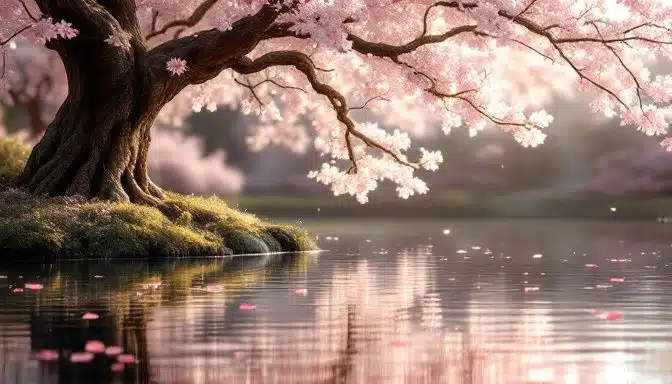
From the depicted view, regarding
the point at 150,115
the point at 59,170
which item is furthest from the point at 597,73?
the point at 59,170

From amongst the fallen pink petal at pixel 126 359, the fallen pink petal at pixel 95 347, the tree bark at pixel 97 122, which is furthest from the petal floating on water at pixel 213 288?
the tree bark at pixel 97 122

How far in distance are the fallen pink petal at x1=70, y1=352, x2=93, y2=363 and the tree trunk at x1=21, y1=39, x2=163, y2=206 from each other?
53.6 ft

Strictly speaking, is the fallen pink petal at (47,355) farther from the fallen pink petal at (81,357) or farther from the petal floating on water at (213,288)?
the petal floating on water at (213,288)

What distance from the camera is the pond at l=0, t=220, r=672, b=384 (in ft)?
28.2

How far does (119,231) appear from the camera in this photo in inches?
928

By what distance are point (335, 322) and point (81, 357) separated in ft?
10.7

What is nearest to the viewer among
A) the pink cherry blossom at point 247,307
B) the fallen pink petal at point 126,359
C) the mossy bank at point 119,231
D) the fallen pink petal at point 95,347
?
the fallen pink petal at point 126,359

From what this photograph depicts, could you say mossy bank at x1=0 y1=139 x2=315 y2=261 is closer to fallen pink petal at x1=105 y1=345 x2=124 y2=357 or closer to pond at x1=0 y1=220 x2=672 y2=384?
pond at x1=0 y1=220 x2=672 y2=384

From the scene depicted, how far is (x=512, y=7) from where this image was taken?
75.4 ft

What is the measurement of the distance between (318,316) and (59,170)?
48.2 ft

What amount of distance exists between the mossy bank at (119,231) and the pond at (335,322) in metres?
1.70

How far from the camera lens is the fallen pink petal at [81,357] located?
904 centimetres

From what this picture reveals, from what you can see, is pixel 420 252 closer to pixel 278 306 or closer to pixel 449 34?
pixel 449 34

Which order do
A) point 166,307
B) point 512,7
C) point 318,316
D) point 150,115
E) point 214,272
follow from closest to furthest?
point 318,316 → point 166,307 → point 214,272 → point 512,7 → point 150,115
